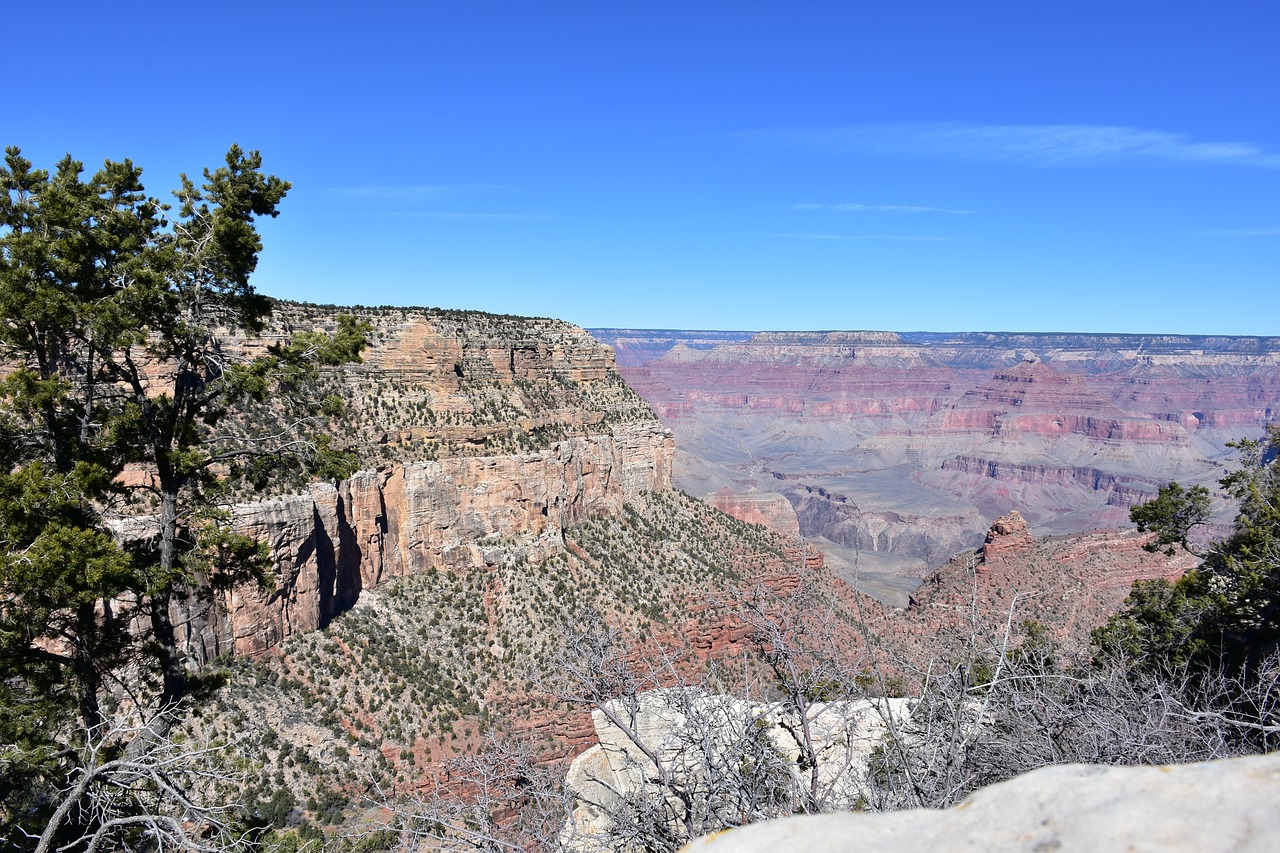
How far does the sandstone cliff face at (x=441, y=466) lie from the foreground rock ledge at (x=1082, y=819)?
24.3 meters

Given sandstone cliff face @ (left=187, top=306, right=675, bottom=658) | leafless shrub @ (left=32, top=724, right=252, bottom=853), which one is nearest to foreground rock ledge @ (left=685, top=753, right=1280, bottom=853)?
leafless shrub @ (left=32, top=724, right=252, bottom=853)

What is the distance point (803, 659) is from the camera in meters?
24.6

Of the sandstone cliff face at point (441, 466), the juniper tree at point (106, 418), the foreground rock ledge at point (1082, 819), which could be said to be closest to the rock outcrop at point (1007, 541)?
→ the sandstone cliff face at point (441, 466)

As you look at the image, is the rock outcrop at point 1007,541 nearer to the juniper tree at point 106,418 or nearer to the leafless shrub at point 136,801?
the juniper tree at point 106,418

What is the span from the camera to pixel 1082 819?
2893 millimetres

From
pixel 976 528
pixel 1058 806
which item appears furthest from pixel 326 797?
pixel 976 528

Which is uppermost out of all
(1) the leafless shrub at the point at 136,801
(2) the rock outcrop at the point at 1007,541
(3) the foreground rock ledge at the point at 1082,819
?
(3) the foreground rock ledge at the point at 1082,819

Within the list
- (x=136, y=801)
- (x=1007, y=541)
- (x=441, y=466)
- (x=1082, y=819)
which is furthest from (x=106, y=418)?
(x=1007, y=541)

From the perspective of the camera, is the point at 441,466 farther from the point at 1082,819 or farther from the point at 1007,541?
the point at 1007,541

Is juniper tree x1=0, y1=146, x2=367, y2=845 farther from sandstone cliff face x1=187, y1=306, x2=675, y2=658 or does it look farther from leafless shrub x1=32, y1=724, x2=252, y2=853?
sandstone cliff face x1=187, y1=306, x2=675, y2=658

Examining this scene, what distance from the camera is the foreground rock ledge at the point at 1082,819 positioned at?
2.68 meters

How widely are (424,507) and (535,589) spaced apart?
6294 mm

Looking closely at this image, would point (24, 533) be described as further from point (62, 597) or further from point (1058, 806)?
point (1058, 806)

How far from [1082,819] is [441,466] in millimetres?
33140
